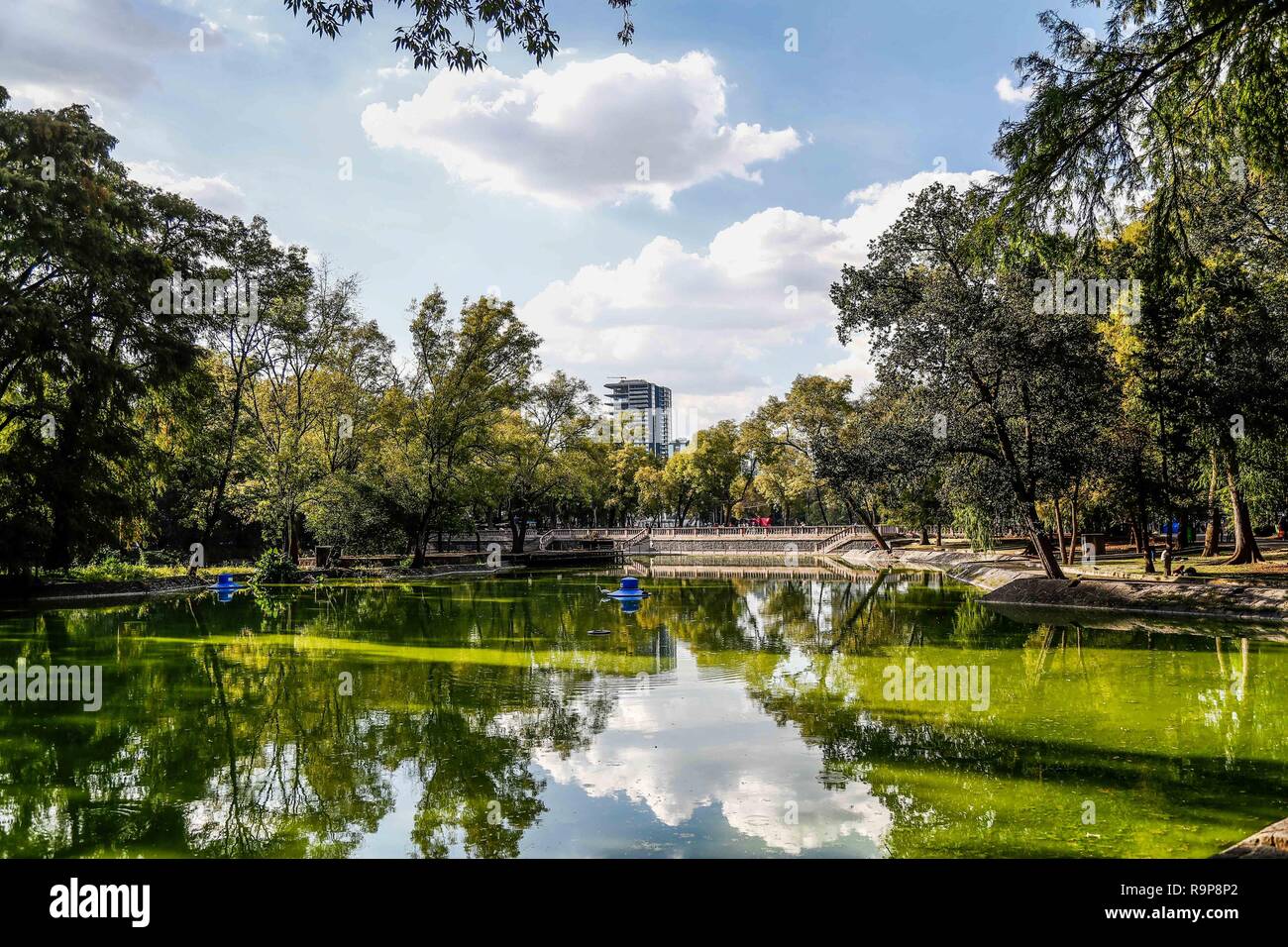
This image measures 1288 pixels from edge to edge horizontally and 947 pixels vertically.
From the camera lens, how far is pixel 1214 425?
21547 mm

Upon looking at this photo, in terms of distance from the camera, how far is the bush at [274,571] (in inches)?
1260

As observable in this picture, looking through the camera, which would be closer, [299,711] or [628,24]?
[628,24]

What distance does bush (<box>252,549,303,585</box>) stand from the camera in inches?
1260

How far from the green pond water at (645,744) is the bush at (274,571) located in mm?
13714

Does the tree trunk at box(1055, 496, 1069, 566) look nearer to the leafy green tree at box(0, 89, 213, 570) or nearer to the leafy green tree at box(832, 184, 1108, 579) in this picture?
the leafy green tree at box(832, 184, 1108, 579)

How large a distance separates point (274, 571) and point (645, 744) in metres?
27.6

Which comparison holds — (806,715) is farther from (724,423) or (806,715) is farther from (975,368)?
(724,423)

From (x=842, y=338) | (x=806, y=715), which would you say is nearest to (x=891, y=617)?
(x=842, y=338)

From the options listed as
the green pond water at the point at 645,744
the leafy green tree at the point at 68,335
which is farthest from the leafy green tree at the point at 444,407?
the green pond water at the point at 645,744

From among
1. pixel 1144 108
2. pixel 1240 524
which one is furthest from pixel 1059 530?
pixel 1144 108

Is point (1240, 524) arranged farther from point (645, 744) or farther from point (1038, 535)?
point (645, 744)

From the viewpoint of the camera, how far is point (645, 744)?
9.31m

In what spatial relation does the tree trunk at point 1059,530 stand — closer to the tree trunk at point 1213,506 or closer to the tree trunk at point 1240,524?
the tree trunk at point 1213,506
